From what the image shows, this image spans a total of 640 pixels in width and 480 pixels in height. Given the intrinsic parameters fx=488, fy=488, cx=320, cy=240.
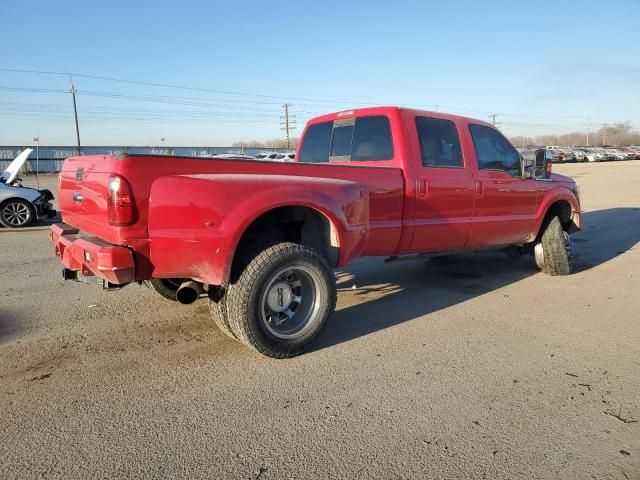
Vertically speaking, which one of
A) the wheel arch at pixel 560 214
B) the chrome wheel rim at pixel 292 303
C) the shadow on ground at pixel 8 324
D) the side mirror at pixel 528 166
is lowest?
the shadow on ground at pixel 8 324

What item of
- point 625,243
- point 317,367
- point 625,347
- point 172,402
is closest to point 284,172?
point 317,367

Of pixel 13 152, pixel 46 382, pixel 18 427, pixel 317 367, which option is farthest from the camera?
pixel 13 152

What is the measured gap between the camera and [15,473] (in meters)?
2.37

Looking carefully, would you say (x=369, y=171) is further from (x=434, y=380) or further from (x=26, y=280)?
(x=26, y=280)

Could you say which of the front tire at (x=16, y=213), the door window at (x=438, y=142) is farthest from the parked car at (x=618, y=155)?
the front tire at (x=16, y=213)

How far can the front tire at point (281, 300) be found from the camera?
3.50 metres

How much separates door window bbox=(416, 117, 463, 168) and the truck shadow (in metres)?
1.09

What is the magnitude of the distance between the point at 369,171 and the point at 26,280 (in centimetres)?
446

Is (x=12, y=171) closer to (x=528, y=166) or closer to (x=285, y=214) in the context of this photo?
(x=285, y=214)

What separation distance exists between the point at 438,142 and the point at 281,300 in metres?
2.63

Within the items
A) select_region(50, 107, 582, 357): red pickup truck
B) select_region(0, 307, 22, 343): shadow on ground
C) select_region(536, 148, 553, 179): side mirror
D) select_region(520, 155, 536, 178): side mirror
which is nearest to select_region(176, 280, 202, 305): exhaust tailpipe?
select_region(50, 107, 582, 357): red pickup truck

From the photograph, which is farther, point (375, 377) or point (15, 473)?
point (375, 377)

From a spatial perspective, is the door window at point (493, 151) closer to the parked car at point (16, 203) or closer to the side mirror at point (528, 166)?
the side mirror at point (528, 166)

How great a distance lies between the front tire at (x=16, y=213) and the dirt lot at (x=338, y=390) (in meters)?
6.74
